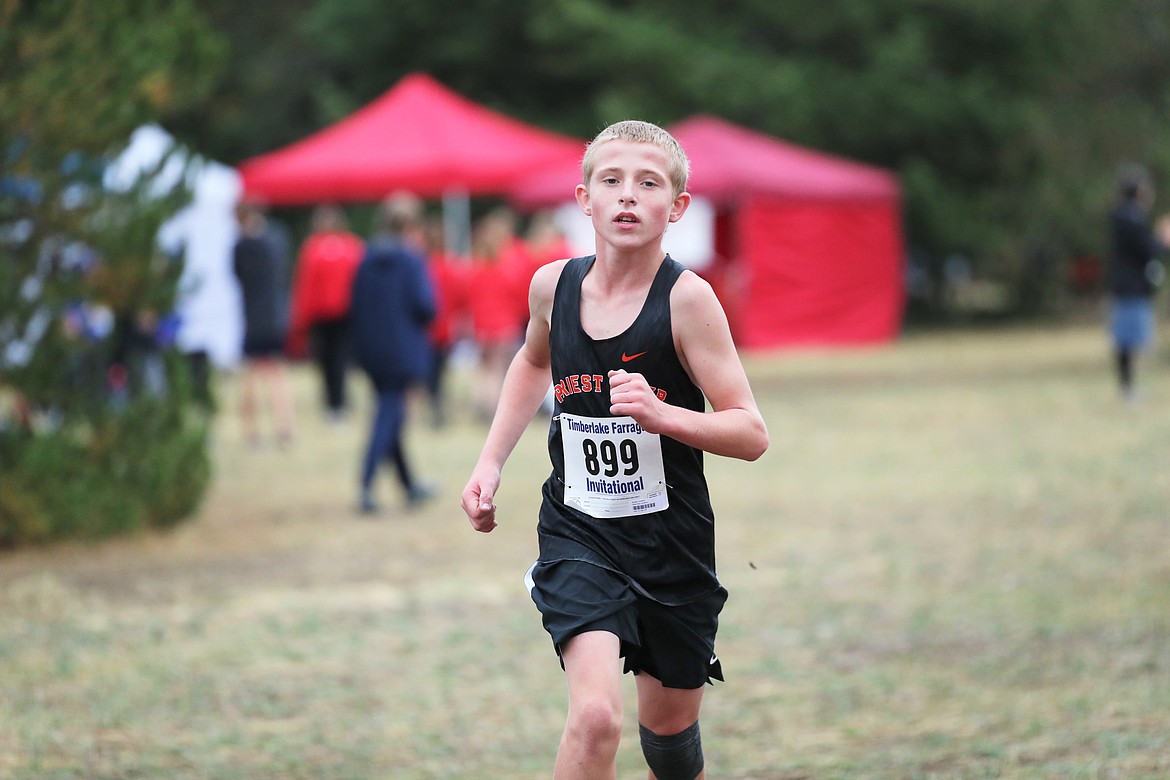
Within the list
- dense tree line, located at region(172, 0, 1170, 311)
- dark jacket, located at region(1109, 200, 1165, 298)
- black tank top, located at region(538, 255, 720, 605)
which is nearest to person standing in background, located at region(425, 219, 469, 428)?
dark jacket, located at region(1109, 200, 1165, 298)

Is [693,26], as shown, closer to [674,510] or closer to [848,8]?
[848,8]

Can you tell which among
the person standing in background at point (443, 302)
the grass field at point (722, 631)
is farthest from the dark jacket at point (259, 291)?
the person standing in background at point (443, 302)

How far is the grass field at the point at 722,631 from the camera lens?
5.18 meters

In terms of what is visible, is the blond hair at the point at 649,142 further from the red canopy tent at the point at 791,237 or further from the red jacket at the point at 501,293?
the red canopy tent at the point at 791,237

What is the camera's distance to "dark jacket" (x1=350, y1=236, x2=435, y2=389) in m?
10.4

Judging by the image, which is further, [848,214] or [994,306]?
[994,306]

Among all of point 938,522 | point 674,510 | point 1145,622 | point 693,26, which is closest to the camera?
point 674,510

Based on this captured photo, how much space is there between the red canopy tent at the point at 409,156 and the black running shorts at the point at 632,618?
1499 centimetres

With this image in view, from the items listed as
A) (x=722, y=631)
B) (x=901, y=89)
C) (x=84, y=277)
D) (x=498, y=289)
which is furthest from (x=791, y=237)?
(x=722, y=631)

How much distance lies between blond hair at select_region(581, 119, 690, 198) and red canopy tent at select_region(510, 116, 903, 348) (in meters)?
18.8

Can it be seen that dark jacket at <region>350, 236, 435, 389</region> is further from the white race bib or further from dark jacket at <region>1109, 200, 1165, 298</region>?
dark jacket at <region>1109, 200, 1165, 298</region>

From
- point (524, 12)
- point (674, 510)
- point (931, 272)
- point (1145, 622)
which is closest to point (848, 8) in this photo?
point (931, 272)

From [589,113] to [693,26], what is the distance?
3359 mm

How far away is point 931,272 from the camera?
31.2 meters
